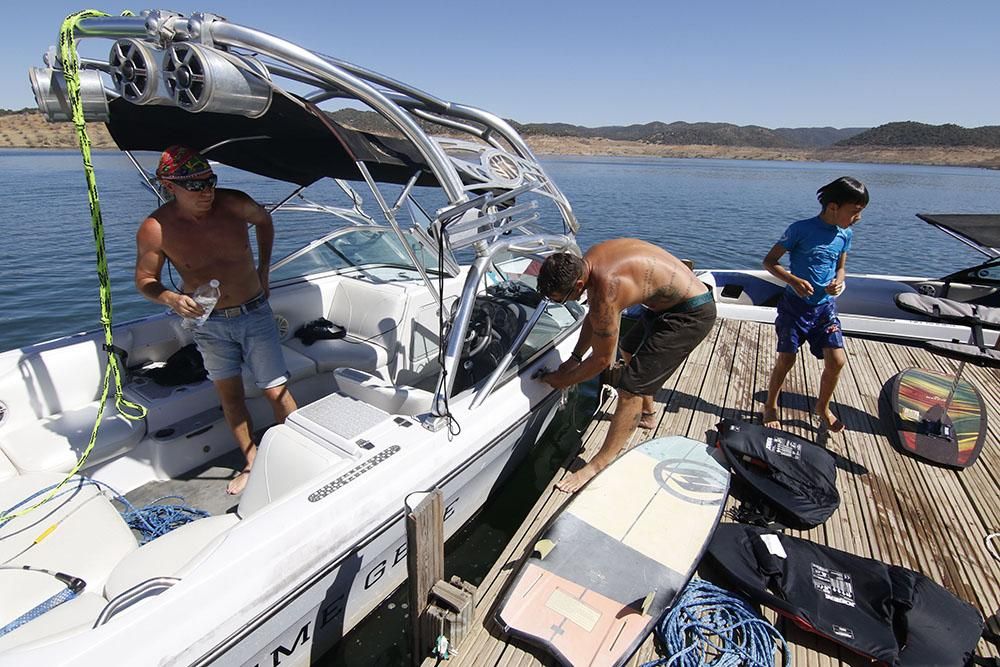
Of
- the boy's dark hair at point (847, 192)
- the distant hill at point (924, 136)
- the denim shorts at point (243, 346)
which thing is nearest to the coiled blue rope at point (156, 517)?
the denim shorts at point (243, 346)

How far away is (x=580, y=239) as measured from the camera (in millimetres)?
14398

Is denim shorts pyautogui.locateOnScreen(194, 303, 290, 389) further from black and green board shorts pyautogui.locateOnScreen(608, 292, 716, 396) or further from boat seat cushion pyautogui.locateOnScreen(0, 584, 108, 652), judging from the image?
black and green board shorts pyautogui.locateOnScreen(608, 292, 716, 396)

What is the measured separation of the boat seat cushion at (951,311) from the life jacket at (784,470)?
185 inches

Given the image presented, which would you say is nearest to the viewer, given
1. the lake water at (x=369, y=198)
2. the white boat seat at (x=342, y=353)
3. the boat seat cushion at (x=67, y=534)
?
the boat seat cushion at (x=67, y=534)

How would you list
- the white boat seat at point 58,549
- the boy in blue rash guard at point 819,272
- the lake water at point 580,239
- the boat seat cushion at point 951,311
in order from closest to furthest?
the white boat seat at point 58,549, the boy in blue rash guard at point 819,272, the lake water at point 580,239, the boat seat cushion at point 951,311

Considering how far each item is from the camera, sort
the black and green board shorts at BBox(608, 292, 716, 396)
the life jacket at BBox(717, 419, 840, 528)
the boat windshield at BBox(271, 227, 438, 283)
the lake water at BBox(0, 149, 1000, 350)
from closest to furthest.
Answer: the life jacket at BBox(717, 419, 840, 528), the black and green board shorts at BBox(608, 292, 716, 396), the boat windshield at BBox(271, 227, 438, 283), the lake water at BBox(0, 149, 1000, 350)

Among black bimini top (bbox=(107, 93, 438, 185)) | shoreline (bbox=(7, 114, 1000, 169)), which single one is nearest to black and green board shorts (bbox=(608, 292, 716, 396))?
black bimini top (bbox=(107, 93, 438, 185))

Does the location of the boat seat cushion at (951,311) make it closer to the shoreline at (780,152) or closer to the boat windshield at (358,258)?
the boat windshield at (358,258)

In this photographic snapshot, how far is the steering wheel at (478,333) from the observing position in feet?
11.5

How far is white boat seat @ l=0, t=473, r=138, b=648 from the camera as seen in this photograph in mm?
1891

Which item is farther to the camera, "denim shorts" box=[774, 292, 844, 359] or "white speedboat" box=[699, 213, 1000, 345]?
"white speedboat" box=[699, 213, 1000, 345]

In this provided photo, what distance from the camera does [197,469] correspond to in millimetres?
3301

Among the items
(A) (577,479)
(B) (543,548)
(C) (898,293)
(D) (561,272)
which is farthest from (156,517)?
(C) (898,293)

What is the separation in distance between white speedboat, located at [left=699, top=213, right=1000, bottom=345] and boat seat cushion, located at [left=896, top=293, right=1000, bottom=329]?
0.07 metres
